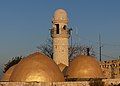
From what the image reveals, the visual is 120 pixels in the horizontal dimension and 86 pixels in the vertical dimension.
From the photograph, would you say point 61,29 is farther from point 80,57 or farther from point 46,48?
point 46,48

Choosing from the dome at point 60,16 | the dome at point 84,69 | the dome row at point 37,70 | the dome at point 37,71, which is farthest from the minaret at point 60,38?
the dome at point 37,71

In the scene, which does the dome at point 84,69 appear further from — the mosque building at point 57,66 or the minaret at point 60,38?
the minaret at point 60,38

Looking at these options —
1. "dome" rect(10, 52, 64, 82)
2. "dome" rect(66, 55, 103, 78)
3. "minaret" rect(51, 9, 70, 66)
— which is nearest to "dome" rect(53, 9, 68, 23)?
"minaret" rect(51, 9, 70, 66)

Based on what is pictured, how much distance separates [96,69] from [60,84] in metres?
4.47

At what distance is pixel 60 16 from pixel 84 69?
8.48 m

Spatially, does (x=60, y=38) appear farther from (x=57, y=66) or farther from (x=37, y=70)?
(x=37, y=70)

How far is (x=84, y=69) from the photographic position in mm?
22047

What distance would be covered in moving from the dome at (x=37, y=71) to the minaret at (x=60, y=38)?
872 cm

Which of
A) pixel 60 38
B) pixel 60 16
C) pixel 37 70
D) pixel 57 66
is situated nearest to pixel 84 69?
pixel 57 66

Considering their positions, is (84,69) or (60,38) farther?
(60,38)

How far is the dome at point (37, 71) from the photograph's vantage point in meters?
19.1

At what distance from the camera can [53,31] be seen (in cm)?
2930

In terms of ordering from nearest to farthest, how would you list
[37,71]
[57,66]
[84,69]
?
[37,71] < [57,66] < [84,69]

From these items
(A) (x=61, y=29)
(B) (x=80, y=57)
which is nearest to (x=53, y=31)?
(A) (x=61, y=29)
